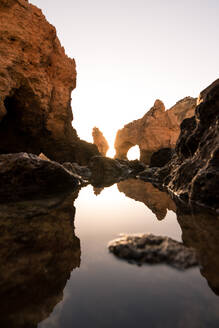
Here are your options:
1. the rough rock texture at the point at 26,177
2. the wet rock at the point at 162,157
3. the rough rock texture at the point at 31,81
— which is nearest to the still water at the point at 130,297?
the rough rock texture at the point at 26,177

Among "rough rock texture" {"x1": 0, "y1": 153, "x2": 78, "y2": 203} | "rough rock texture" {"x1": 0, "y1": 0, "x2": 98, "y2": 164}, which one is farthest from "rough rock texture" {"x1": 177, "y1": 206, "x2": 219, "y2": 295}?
"rough rock texture" {"x1": 0, "y1": 0, "x2": 98, "y2": 164}

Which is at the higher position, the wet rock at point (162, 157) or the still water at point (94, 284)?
the wet rock at point (162, 157)

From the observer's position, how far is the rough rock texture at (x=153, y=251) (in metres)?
1.30

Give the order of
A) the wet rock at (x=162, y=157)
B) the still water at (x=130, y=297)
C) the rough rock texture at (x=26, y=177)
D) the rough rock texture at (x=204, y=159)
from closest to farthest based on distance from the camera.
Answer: the still water at (x=130, y=297) → the rough rock texture at (x=204, y=159) → the rough rock texture at (x=26, y=177) → the wet rock at (x=162, y=157)

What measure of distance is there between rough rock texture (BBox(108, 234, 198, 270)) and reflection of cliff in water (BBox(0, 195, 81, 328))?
0.35 m

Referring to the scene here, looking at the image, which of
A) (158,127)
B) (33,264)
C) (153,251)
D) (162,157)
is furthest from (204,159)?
(158,127)

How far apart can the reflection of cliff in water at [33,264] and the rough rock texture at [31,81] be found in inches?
280

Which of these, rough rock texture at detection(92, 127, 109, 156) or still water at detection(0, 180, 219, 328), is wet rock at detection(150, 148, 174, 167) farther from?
rough rock texture at detection(92, 127, 109, 156)

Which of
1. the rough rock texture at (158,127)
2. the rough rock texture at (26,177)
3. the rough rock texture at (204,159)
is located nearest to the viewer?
the rough rock texture at (204,159)

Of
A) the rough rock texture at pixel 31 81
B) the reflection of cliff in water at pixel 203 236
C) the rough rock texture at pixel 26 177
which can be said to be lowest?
the reflection of cliff in water at pixel 203 236

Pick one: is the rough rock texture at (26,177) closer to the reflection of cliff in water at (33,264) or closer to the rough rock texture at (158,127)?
the reflection of cliff in water at (33,264)

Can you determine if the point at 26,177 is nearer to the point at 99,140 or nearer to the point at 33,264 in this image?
the point at 33,264

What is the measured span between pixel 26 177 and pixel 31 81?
24.5ft

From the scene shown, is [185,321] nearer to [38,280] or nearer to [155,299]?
[155,299]
